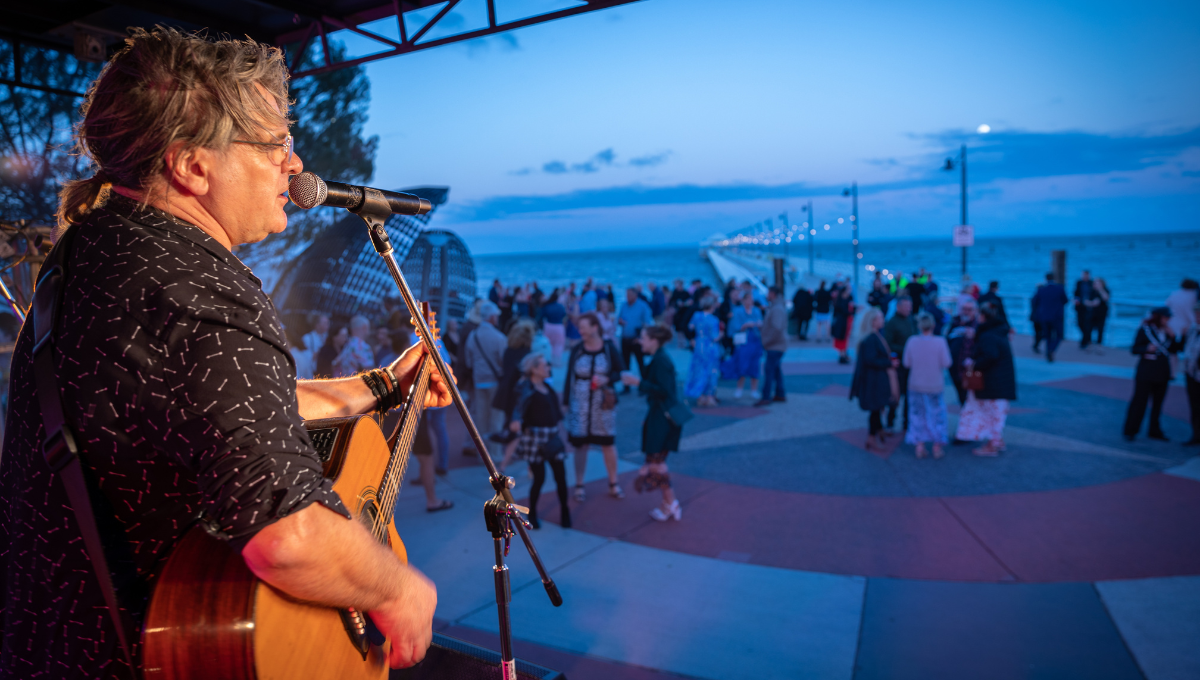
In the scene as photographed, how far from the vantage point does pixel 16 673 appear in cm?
113

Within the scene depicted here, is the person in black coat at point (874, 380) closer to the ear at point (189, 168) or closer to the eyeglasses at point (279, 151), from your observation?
the eyeglasses at point (279, 151)

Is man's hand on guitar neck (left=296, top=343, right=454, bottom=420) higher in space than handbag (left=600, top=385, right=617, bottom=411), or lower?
→ higher

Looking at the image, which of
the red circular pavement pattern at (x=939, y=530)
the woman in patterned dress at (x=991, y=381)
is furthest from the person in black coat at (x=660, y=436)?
the woman in patterned dress at (x=991, y=381)

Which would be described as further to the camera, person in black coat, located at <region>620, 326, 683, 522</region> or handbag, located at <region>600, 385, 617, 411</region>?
handbag, located at <region>600, 385, 617, 411</region>

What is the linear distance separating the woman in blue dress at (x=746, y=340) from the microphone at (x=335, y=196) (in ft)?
33.3

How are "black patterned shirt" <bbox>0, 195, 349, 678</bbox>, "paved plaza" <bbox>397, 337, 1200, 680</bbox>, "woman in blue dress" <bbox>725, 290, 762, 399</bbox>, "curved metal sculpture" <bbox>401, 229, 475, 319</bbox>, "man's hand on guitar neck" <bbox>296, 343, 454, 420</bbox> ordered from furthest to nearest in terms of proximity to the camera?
"curved metal sculpture" <bbox>401, 229, 475, 319</bbox> < "woman in blue dress" <bbox>725, 290, 762, 399</bbox> < "paved plaza" <bbox>397, 337, 1200, 680</bbox> < "man's hand on guitar neck" <bbox>296, 343, 454, 420</bbox> < "black patterned shirt" <bbox>0, 195, 349, 678</bbox>

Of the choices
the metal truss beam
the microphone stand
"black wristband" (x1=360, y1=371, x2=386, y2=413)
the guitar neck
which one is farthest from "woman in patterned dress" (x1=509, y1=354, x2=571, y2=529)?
the microphone stand

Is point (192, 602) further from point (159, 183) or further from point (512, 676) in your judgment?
point (512, 676)

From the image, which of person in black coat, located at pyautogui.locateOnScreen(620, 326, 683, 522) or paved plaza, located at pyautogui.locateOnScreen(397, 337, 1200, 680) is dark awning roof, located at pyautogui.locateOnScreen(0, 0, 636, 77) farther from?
paved plaza, located at pyautogui.locateOnScreen(397, 337, 1200, 680)

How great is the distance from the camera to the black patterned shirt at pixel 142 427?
96cm

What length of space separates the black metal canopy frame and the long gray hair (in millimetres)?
5208

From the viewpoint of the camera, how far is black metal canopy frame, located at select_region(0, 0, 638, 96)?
618 cm

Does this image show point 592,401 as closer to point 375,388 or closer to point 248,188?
point 375,388

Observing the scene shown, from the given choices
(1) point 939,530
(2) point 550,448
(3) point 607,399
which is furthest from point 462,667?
(1) point 939,530
